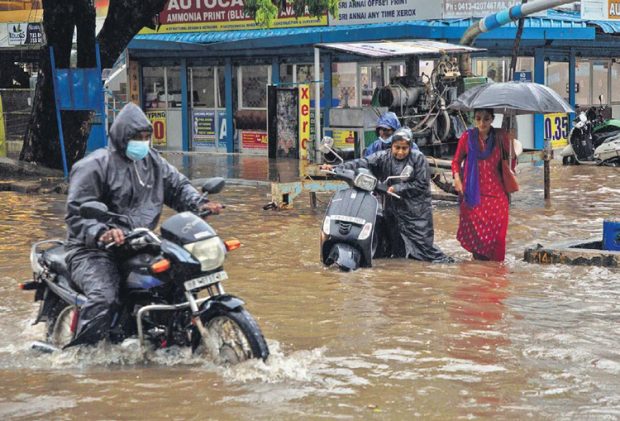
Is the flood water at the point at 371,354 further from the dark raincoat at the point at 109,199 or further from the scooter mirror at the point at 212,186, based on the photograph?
the scooter mirror at the point at 212,186

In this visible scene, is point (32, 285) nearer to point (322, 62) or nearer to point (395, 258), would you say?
point (395, 258)

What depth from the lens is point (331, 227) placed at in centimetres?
1032

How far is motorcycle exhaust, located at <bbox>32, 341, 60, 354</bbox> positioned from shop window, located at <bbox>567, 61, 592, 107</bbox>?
885 inches

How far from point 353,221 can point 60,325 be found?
3783 millimetres

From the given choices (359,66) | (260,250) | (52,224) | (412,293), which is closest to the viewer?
(412,293)

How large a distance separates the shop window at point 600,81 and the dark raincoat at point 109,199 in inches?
894

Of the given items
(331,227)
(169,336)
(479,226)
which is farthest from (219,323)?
(479,226)

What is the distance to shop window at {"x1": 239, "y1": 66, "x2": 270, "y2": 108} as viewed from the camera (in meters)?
27.4

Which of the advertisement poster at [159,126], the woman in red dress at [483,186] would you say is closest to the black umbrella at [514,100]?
the woman in red dress at [483,186]

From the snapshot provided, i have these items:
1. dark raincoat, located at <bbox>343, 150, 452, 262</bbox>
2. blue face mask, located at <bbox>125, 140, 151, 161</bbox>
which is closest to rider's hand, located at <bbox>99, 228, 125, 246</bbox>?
blue face mask, located at <bbox>125, 140, 151, 161</bbox>

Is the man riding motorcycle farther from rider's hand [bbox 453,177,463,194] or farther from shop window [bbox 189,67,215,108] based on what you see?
shop window [bbox 189,67,215,108]

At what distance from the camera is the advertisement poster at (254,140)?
2725 centimetres

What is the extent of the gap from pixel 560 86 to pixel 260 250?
55.2 ft

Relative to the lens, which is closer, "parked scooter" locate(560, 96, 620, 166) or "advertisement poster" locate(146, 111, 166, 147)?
"parked scooter" locate(560, 96, 620, 166)
